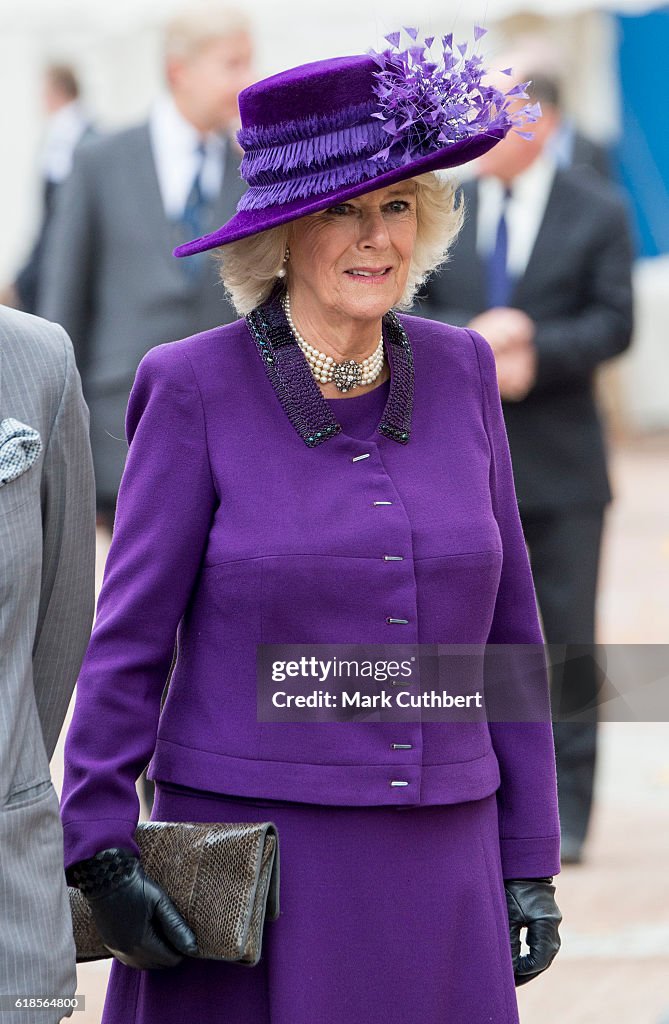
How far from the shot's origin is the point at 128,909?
2652mm

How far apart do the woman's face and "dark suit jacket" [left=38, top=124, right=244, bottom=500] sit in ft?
8.47

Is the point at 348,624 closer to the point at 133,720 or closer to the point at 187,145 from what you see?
the point at 133,720

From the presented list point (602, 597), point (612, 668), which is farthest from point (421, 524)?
point (602, 597)

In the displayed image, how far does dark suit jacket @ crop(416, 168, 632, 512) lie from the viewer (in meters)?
5.61

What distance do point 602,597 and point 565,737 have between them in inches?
171

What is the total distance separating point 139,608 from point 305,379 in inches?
17.3

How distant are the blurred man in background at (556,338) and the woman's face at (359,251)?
2727mm

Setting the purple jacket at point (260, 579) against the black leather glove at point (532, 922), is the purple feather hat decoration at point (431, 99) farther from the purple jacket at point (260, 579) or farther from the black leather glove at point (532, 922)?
the black leather glove at point (532, 922)

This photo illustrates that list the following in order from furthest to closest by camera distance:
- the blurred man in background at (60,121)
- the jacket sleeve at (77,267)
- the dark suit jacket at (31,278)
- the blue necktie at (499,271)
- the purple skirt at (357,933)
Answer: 1. the blurred man in background at (60,121)
2. the dark suit jacket at (31,278)
3. the blue necktie at (499,271)
4. the jacket sleeve at (77,267)
5. the purple skirt at (357,933)

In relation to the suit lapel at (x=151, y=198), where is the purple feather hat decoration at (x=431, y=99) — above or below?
above

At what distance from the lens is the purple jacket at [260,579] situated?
270cm

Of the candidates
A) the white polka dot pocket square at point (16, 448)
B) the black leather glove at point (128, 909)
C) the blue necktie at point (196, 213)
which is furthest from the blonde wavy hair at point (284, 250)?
the blue necktie at point (196, 213)

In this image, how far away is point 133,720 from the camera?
273 cm

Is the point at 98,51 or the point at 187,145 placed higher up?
the point at 187,145
